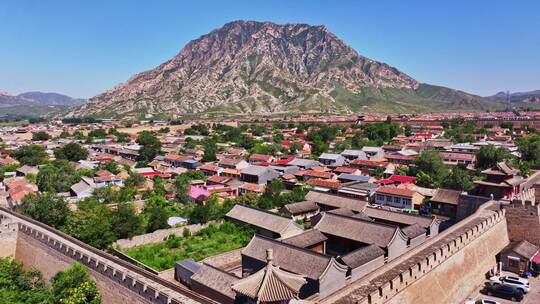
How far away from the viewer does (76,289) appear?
16625 mm

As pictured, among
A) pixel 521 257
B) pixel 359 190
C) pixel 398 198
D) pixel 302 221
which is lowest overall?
pixel 302 221

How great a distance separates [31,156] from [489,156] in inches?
2423

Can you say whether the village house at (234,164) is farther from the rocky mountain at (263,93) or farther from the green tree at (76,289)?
the rocky mountain at (263,93)

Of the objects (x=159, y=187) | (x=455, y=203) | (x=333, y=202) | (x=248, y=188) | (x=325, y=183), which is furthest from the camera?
(x=248, y=188)

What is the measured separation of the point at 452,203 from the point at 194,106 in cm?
14513

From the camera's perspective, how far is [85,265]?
18.3 metres

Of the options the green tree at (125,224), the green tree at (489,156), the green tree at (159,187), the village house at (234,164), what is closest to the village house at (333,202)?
the green tree at (125,224)

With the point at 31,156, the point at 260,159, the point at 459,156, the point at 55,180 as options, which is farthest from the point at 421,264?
the point at 31,156

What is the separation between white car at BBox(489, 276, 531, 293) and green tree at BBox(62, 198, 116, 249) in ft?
73.5

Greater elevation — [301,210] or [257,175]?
[257,175]

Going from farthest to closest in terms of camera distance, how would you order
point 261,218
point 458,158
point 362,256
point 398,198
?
point 458,158
point 398,198
point 261,218
point 362,256

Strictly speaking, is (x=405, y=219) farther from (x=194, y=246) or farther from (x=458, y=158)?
(x=458, y=158)

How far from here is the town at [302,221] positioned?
16406mm

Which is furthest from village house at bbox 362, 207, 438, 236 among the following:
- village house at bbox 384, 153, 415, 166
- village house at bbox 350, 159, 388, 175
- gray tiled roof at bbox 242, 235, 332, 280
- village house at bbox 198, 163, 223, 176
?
village house at bbox 198, 163, 223, 176
